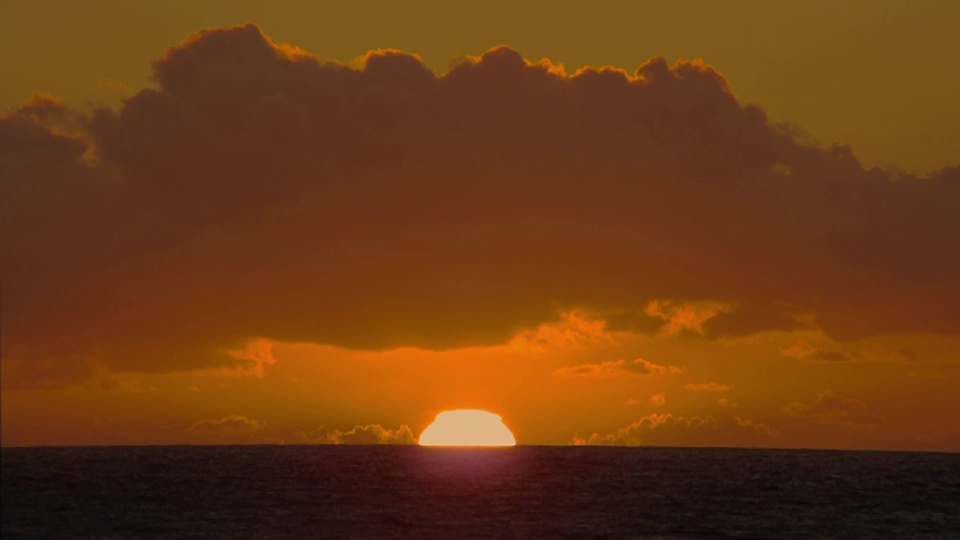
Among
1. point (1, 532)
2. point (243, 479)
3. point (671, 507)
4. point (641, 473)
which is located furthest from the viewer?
point (641, 473)

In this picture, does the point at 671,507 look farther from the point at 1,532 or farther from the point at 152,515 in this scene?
the point at 1,532

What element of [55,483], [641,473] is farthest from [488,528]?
[641,473]

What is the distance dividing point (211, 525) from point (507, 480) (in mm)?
72989

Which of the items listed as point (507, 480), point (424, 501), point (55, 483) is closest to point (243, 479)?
point (55, 483)

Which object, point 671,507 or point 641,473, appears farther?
point 641,473

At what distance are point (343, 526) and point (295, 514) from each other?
10.6 metres

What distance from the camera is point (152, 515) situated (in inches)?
3415

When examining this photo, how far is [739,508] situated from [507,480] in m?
50.4

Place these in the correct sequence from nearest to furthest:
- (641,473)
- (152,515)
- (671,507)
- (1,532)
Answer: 1. (1,532)
2. (152,515)
3. (671,507)
4. (641,473)

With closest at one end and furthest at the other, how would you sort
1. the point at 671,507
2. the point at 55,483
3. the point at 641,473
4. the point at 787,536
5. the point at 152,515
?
the point at 787,536
the point at 152,515
the point at 671,507
the point at 55,483
the point at 641,473

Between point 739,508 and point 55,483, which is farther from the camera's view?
point 55,483

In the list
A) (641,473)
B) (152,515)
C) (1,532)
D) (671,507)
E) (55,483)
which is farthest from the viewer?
(641,473)

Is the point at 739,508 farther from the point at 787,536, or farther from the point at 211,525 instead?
the point at 211,525

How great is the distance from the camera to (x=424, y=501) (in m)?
103
